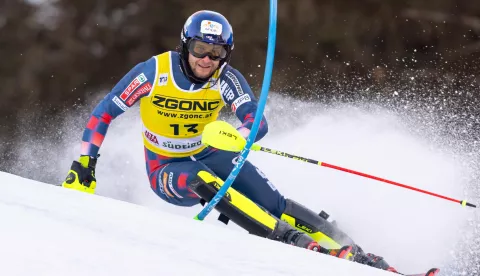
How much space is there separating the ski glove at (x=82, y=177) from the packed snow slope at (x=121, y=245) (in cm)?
88

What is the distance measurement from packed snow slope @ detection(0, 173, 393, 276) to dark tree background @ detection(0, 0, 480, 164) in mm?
4260

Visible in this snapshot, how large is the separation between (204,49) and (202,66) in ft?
0.33

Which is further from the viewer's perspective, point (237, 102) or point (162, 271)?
point (237, 102)

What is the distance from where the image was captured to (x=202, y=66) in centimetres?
319

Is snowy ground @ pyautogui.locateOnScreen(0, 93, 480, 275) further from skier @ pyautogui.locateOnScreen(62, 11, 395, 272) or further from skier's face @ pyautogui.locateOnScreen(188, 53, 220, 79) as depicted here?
skier's face @ pyautogui.locateOnScreen(188, 53, 220, 79)

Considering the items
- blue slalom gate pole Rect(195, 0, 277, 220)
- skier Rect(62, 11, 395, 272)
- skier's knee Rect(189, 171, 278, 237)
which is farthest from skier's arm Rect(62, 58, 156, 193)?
blue slalom gate pole Rect(195, 0, 277, 220)

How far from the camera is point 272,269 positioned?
1.49 meters

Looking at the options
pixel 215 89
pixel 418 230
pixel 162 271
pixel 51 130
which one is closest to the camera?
pixel 162 271

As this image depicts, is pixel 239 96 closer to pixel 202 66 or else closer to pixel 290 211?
pixel 202 66

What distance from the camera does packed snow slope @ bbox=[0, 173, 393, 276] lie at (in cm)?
129

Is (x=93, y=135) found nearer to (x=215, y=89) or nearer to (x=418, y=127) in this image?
(x=215, y=89)

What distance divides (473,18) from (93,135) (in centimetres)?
456

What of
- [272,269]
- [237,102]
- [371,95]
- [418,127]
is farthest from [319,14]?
[272,269]

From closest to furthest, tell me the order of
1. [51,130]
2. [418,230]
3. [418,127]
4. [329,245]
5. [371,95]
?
[329,245] → [418,230] → [418,127] → [371,95] → [51,130]
